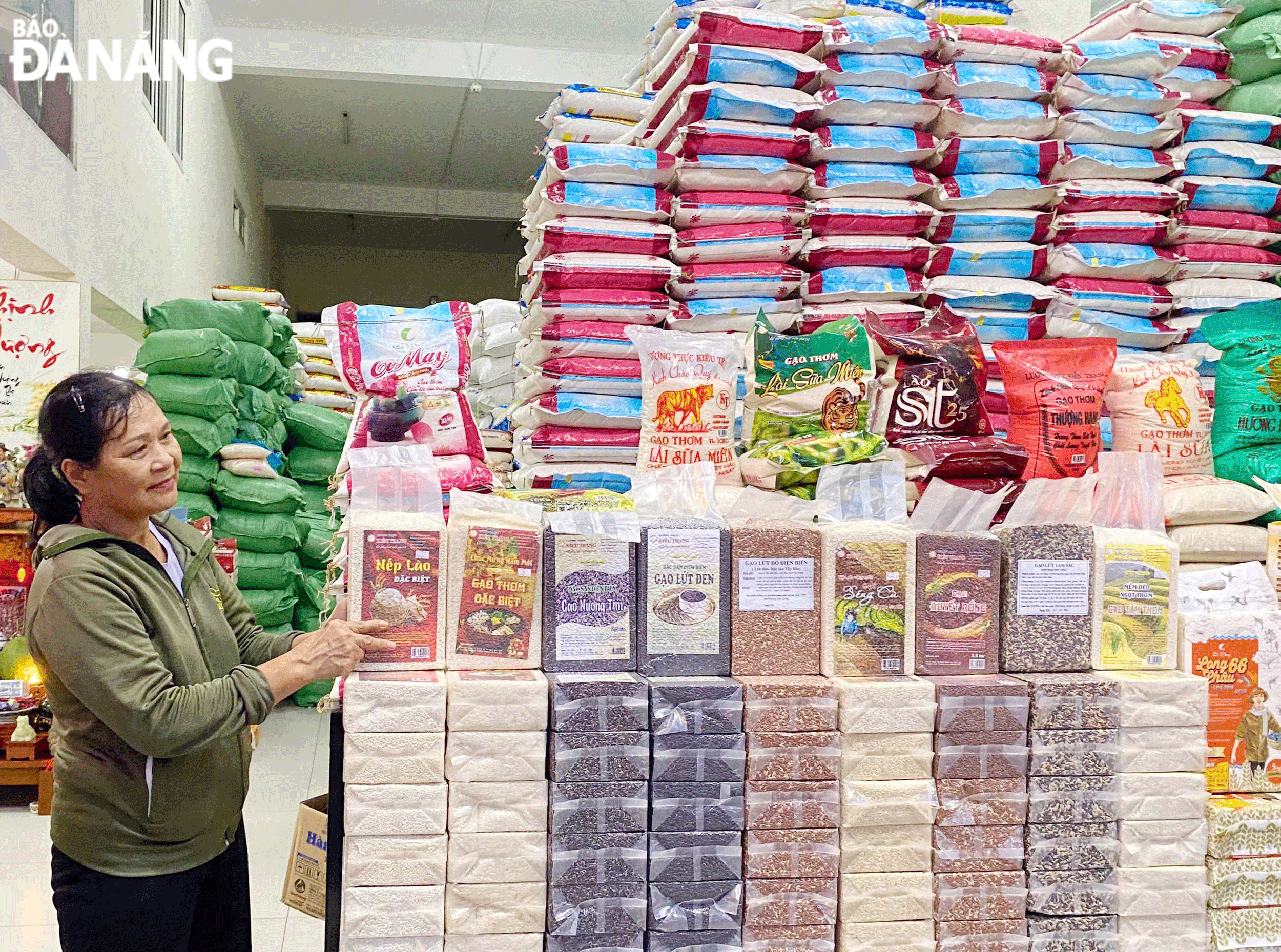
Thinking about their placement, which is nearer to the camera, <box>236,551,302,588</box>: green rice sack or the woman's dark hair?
the woman's dark hair

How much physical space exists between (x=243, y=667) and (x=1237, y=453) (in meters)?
2.20

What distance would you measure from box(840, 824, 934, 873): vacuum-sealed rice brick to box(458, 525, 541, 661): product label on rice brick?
58 centimetres

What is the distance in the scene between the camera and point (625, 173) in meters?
3.17

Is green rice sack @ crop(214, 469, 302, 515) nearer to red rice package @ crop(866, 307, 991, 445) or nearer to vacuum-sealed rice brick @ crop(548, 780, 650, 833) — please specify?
red rice package @ crop(866, 307, 991, 445)

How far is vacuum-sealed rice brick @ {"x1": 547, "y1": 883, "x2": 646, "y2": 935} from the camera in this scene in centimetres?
160

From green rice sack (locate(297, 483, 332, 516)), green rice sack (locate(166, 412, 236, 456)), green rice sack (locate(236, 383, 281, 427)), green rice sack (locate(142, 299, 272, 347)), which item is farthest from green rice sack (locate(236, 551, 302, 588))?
green rice sack (locate(142, 299, 272, 347))

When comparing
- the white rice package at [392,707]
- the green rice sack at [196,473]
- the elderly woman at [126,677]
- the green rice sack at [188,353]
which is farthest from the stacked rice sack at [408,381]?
the green rice sack at [196,473]

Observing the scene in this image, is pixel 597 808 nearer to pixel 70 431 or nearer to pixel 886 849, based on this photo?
pixel 886 849

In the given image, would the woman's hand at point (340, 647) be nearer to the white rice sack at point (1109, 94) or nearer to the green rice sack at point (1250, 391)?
the green rice sack at point (1250, 391)

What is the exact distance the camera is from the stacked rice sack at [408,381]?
7.88 ft

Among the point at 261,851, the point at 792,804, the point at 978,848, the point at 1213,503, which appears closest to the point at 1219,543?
the point at 1213,503

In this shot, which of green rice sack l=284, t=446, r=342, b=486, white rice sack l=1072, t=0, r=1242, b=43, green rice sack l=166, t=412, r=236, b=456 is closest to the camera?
white rice sack l=1072, t=0, r=1242, b=43

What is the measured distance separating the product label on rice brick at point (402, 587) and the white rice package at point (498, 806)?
21cm

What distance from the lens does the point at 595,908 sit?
1.60m
